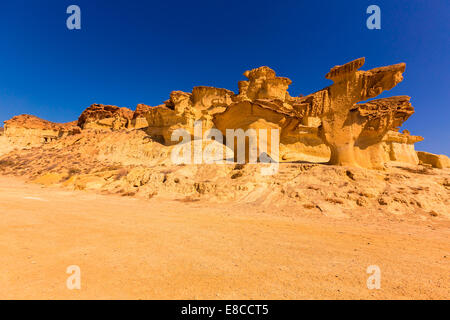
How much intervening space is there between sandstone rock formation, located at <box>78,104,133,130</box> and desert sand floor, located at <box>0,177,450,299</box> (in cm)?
3769

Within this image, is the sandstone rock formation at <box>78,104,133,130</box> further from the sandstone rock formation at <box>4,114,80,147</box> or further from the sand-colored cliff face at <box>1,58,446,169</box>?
the sand-colored cliff face at <box>1,58,446,169</box>

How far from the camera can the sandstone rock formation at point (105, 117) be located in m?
37.0

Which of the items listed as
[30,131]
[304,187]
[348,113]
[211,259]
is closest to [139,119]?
[30,131]

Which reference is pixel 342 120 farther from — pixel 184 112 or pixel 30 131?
pixel 30 131

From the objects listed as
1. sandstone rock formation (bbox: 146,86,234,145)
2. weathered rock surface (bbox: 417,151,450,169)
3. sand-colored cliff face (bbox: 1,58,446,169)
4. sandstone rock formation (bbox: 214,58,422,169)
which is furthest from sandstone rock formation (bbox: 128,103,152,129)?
weathered rock surface (bbox: 417,151,450,169)

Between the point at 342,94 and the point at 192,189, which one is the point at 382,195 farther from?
the point at 192,189

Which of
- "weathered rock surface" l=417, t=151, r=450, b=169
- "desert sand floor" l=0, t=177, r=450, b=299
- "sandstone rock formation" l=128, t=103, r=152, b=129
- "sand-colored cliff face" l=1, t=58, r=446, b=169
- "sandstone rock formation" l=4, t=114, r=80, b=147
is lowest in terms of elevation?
"desert sand floor" l=0, t=177, r=450, b=299

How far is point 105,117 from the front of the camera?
3928 centimetres

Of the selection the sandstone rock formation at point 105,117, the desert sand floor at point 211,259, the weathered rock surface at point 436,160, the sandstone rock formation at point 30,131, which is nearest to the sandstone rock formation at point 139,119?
the sandstone rock formation at point 105,117

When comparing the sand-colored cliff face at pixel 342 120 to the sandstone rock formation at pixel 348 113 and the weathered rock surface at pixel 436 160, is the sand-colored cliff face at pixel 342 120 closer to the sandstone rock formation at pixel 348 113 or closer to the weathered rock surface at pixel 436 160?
the sandstone rock formation at pixel 348 113

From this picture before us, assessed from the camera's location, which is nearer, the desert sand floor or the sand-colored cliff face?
the desert sand floor

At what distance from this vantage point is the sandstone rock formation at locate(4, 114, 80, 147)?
34.7m
